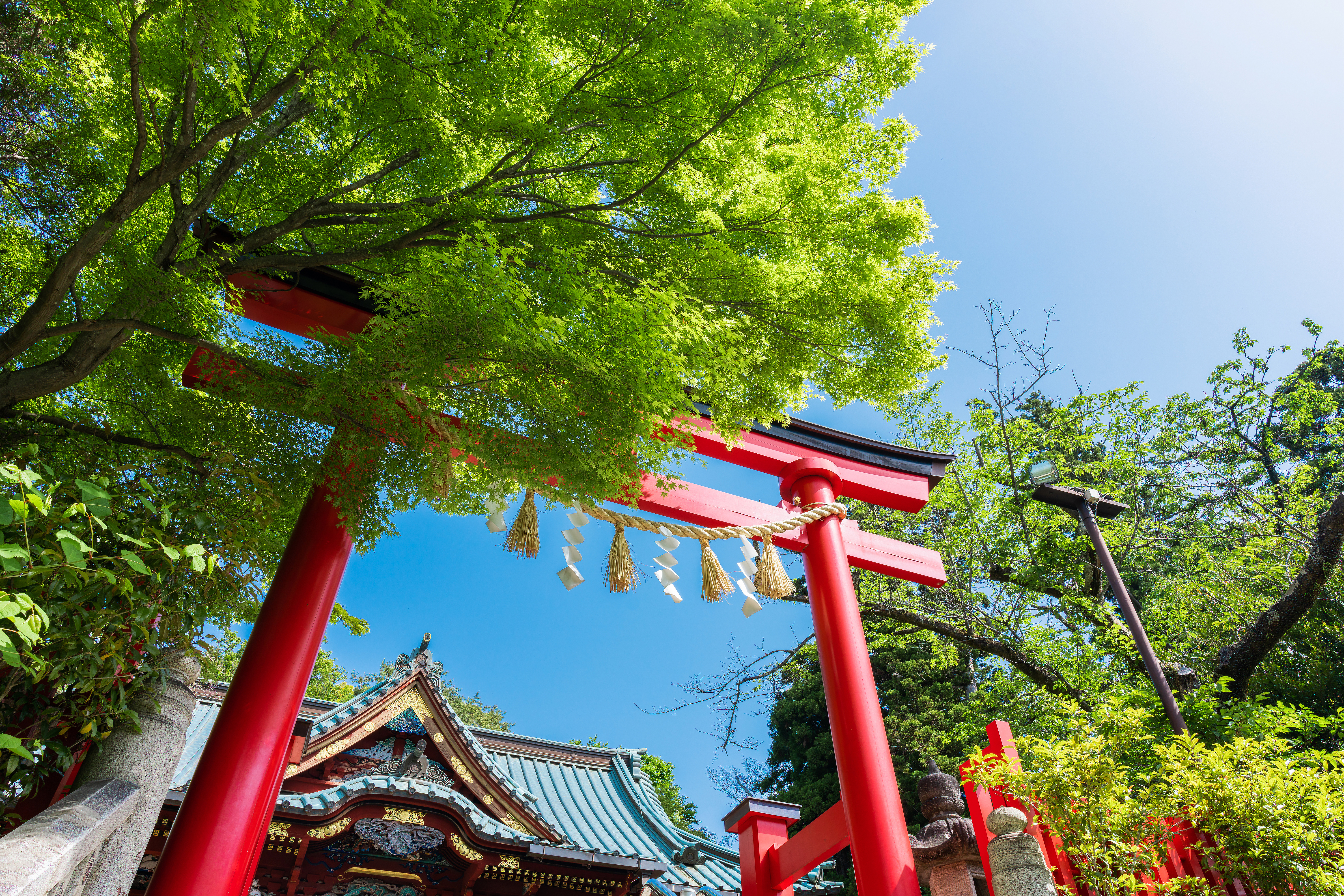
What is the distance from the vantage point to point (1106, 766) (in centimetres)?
267

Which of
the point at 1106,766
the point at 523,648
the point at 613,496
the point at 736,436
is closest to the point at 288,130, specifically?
the point at 613,496

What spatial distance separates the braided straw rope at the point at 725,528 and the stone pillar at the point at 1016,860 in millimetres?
1884

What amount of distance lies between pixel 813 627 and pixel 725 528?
2.92ft

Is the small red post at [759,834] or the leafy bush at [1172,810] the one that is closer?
the leafy bush at [1172,810]

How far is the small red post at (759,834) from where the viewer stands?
13.5 ft

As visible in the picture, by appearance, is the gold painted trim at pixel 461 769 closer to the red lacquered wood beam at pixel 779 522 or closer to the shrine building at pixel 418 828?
the shrine building at pixel 418 828

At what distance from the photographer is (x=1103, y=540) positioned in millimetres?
6672

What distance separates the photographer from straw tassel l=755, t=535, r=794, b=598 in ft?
13.7

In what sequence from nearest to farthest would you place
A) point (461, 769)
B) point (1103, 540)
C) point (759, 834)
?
point (759, 834)
point (461, 769)
point (1103, 540)

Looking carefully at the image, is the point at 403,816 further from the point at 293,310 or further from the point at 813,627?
the point at 293,310

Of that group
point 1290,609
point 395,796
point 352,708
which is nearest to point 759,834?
point 395,796

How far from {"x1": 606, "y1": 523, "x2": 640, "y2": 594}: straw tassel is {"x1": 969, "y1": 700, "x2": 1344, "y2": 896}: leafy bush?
5.88 ft

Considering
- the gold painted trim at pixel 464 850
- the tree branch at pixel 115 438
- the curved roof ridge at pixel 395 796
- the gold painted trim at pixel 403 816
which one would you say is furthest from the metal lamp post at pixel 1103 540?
the tree branch at pixel 115 438

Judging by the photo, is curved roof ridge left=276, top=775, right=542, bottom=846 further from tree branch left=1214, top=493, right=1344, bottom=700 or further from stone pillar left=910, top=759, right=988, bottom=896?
tree branch left=1214, top=493, right=1344, bottom=700
